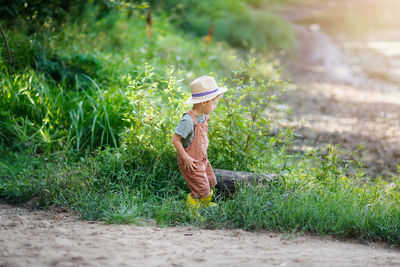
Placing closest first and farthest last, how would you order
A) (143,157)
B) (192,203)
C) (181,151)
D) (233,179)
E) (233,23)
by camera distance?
(181,151) < (192,203) < (233,179) < (143,157) < (233,23)

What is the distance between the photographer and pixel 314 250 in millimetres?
3568

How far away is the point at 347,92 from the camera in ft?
37.7

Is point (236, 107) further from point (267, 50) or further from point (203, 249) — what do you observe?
point (267, 50)

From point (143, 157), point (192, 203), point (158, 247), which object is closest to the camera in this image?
point (158, 247)

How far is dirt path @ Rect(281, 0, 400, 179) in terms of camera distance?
282 inches

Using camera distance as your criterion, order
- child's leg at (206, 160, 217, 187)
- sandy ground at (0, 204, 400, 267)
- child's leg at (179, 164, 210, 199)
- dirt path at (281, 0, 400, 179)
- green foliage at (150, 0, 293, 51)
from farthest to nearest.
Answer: green foliage at (150, 0, 293, 51), dirt path at (281, 0, 400, 179), child's leg at (206, 160, 217, 187), child's leg at (179, 164, 210, 199), sandy ground at (0, 204, 400, 267)

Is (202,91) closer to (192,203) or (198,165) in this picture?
(198,165)

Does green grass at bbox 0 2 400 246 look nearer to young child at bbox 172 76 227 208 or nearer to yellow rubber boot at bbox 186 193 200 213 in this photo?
yellow rubber boot at bbox 186 193 200 213

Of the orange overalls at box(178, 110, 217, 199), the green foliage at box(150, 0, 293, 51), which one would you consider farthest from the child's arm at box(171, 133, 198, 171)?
the green foliage at box(150, 0, 293, 51)

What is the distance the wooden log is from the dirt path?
883 millimetres

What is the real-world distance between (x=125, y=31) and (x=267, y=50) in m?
6.46

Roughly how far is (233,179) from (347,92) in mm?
7770

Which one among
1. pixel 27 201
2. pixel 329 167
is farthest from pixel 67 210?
pixel 329 167

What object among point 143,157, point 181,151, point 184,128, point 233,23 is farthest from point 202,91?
point 233,23
